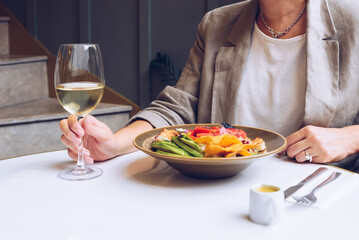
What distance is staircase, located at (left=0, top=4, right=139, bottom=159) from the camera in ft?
7.97

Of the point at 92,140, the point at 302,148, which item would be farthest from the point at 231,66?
the point at 92,140

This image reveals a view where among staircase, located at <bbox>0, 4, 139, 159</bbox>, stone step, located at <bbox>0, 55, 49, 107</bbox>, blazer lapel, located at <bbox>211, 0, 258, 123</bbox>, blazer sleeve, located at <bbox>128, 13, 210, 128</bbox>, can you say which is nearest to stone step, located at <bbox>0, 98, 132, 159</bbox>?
staircase, located at <bbox>0, 4, 139, 159</bbox>

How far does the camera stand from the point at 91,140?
1072mm

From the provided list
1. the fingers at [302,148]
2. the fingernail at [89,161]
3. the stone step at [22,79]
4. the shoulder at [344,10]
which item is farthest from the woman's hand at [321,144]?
the stone step at [22,79]

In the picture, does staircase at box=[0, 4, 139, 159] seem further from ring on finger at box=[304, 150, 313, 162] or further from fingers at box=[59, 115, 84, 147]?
ring on finger at box=[304, 150, 313, 162]

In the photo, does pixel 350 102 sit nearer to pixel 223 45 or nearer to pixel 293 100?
pixel 293 100

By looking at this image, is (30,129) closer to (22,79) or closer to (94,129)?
(22,79)

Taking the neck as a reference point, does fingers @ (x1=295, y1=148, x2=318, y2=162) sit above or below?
below

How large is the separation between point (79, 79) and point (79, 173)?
213mm

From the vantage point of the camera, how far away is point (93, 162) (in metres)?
1.06

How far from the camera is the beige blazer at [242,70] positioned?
130cm

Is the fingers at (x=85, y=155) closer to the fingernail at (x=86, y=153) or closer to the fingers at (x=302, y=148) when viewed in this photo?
the fingernail at (x=86, y=153)

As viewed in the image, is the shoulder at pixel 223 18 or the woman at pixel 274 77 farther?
the shoulder at pixel 223 18

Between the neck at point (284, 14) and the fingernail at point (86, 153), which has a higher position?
the neck at point (284, 14)
